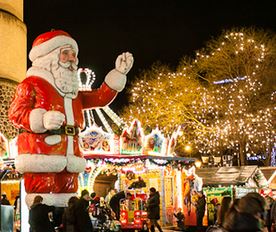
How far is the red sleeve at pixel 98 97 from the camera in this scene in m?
9.38

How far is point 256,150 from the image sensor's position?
30.2m

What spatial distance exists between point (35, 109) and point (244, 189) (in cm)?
1391

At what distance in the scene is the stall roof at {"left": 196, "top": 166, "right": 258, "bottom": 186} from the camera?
19731 mm

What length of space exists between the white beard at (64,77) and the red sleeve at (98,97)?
27.1 inches

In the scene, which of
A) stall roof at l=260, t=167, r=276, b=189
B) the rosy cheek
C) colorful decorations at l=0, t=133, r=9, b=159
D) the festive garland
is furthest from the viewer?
stall roof at l=260, t=167, r=276, b=189

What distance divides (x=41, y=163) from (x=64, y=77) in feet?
4.73

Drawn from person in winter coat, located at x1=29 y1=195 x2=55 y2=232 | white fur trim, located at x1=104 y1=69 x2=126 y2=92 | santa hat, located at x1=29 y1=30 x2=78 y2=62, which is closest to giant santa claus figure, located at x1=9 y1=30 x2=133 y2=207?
santa hat, located at x1=29 y1=30 x2=78 y2=62

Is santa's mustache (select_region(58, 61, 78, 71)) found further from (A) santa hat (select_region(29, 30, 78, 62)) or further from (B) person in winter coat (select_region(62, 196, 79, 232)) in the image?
(B) person in winter coat (select_region(62, 196, 79, 232))

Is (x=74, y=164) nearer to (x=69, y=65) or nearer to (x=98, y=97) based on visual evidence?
(x=98, y=97)

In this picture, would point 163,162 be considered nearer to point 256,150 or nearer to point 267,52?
point 267,52

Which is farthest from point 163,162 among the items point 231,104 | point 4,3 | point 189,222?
point 4,3

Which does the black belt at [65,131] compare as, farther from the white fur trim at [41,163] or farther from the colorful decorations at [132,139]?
the colorful decorations at [132,139]

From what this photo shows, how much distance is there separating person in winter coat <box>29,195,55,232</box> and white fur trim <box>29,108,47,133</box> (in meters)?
1.06

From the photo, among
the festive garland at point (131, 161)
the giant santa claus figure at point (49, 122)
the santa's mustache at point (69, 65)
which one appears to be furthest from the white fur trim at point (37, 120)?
the festive garland at point (131, 161)
